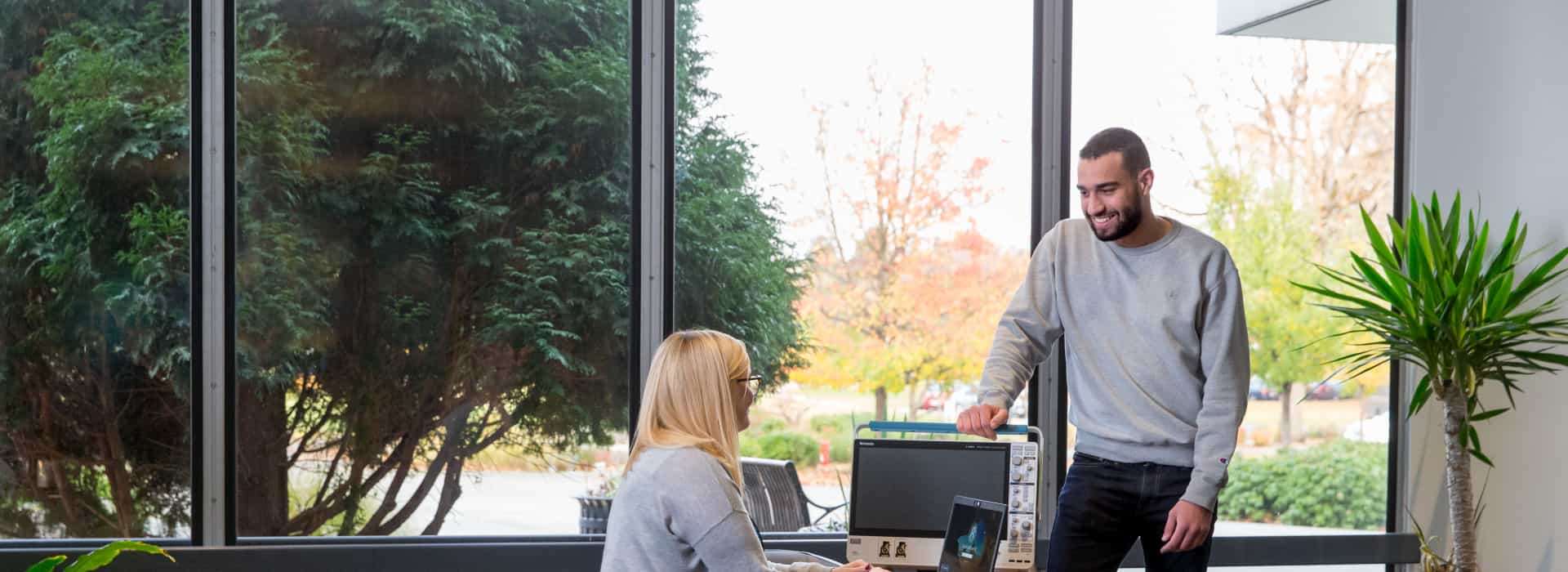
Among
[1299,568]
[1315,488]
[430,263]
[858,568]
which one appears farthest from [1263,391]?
[430,263]

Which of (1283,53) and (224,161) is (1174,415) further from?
(224,161)

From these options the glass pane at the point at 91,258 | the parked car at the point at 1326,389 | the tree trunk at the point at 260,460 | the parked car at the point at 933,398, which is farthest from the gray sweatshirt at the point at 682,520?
the parked car at the point at 1326,389

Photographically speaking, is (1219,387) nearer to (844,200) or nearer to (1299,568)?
(844,200)

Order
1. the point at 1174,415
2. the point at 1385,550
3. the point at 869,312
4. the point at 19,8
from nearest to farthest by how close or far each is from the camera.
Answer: the point at 1174,415 < the point at 19,8 < the point at 869,312 < the point at 1385,550

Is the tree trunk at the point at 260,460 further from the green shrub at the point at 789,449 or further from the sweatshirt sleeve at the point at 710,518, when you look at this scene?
the sweatshirt sleeve at the point at 710,518

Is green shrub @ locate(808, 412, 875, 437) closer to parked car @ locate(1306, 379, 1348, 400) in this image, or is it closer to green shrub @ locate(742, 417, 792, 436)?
green shrub @ locate(742, 417, 792, 436)

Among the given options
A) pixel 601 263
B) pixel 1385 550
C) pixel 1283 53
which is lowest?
pixel 1385 550

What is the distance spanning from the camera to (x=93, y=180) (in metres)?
4.34

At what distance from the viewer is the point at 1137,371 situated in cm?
275

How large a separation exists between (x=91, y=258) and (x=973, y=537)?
3300 millimetres

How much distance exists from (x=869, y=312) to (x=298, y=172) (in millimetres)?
2025

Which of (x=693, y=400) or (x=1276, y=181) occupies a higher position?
(x=1276, y=181)

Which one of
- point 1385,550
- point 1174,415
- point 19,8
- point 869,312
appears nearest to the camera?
point 1174,415

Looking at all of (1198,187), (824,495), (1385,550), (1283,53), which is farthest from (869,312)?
(1385,550)
